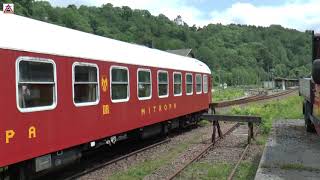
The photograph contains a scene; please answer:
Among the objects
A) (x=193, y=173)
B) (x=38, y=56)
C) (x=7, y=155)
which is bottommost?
(x=193, y=173)

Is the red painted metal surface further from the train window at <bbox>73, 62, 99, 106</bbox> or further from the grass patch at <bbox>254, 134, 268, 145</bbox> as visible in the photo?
the grass patch at <bbox>254, 134, 268, 145</bbox>

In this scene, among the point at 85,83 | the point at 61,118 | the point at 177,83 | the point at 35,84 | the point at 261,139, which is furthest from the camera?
the point at 177,83

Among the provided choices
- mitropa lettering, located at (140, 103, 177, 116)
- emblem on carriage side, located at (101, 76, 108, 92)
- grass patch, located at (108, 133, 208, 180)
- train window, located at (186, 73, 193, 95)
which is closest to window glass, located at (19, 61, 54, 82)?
emblem on carriage side, located at (101, 76, 108, 92)

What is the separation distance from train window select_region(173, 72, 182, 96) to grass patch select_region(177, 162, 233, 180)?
4856mm

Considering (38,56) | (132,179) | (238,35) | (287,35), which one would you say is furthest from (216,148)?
(287,35)

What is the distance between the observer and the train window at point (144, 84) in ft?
43.0

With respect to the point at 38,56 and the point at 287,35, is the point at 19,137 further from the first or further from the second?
the point at 287,35

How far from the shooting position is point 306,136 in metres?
15.4

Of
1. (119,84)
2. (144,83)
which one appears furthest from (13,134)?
A: (144,83)

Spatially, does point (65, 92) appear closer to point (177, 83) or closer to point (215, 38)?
point (177, 83)

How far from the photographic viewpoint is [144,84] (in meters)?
13.5

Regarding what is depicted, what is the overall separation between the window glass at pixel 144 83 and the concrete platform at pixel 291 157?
3564 millimetres

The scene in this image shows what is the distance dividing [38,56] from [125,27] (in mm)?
89924

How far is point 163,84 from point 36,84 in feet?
25.0
